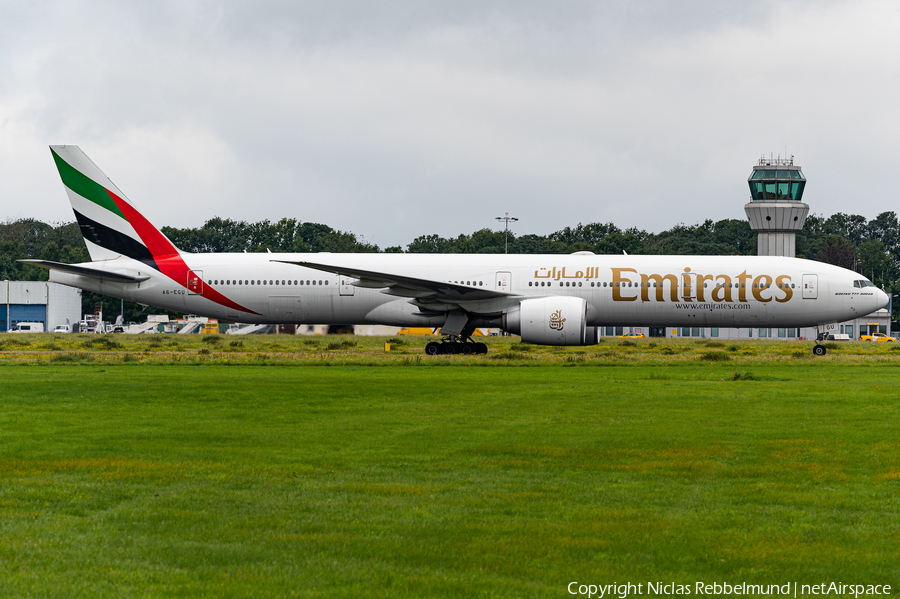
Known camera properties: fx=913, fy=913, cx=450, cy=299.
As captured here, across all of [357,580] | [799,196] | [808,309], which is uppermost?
[799,196]

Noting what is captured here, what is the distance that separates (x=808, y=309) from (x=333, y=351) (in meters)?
17.0

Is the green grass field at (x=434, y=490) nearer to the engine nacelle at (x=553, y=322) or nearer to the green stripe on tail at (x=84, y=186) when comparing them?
the engine nacelle at (x=553, y=322)

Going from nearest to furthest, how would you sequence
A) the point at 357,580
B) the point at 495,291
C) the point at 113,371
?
the point at 357,580 < the point at 113,371 < the point at 495,291

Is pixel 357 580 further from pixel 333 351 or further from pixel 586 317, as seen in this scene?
pixel 333 351

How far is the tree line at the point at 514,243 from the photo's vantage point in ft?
379

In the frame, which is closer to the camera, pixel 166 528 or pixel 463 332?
pixel 166 528

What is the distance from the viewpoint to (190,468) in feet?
31.1

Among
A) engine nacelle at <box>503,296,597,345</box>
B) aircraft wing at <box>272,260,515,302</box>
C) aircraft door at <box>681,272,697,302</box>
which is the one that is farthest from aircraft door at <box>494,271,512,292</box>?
aircraft door at <box>681,272,697,302</box>

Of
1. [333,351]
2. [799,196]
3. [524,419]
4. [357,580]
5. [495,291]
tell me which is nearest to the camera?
[357,580]

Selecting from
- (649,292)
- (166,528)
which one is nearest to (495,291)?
(649,292)

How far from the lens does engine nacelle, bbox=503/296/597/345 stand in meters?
28.1

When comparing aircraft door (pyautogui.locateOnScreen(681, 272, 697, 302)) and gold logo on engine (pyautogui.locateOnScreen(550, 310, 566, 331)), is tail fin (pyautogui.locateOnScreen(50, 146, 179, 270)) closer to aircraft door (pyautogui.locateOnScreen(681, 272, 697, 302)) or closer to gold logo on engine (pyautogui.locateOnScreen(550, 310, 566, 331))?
gold logo on engine (pyautogui.locateOnScreen(550, 310, 566, 331))

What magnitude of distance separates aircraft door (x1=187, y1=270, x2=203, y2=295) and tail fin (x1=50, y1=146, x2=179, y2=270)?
1.42 m

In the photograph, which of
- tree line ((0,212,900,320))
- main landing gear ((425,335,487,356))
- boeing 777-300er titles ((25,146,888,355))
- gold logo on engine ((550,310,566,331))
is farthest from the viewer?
tree line ((0,212,900,320))
